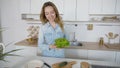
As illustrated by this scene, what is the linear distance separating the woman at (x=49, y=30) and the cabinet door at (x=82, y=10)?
0.91m

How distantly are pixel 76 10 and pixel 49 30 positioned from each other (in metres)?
1.02

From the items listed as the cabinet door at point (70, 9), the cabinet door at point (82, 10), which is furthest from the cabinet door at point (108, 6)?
the cabinet door at point (70, 9)

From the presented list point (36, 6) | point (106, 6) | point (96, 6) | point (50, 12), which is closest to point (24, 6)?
point (36, 6)

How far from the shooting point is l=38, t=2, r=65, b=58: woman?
176cm

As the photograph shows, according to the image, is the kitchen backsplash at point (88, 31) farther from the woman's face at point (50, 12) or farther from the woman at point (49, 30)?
the woman's face at point (50, 12)

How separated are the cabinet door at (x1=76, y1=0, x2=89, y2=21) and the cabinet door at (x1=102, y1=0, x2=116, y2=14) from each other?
31cm

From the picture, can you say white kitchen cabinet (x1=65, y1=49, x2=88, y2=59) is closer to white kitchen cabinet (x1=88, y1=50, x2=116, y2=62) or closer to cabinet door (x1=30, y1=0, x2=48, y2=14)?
white kitchen cabinet (x1=88, y1=50, x2=116, y2=62)

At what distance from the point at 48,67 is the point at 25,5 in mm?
1862

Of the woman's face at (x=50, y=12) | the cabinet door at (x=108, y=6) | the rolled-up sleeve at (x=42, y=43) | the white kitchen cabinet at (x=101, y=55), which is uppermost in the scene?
the cabinet door at (x=108, y=6)

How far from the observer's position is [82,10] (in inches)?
106

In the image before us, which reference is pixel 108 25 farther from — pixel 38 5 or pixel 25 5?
pixel 25 5

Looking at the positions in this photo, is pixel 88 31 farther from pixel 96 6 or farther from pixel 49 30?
pixel 49 30

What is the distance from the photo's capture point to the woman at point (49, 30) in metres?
1.76

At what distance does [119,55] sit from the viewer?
238 centimetres
